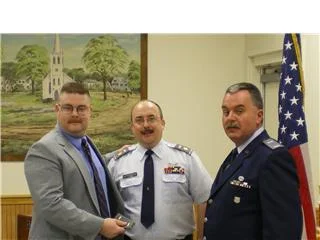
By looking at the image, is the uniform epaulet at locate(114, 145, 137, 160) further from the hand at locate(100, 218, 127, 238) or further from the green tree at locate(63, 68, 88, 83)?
the green tree at locate(63, 68, 88, 83)

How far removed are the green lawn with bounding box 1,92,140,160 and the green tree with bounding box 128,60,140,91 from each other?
0.26ft

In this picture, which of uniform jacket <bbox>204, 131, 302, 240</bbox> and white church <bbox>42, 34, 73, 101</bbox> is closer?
uniform jacket <bbox>204, 131, 302, 240</bbox>

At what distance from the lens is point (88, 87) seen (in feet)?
11.2

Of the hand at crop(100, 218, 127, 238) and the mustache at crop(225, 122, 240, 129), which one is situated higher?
the mustache at crop(225, 122, 240, 129)

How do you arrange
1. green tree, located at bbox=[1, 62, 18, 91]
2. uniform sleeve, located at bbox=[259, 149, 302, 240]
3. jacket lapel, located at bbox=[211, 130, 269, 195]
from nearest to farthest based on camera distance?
uniform sleeve, located at bbox=[259, 149, 302, 240] → jacket lapel, located at bbox=[211, 130, 269, 195] → green tree, located at bbox=[1, 62, 18, 91]

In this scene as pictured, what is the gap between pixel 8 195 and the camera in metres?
3.48

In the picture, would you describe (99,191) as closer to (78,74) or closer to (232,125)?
(232,125)

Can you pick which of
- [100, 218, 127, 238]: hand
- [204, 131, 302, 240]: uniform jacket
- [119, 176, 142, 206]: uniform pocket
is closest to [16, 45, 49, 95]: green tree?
[119, 176, 142, 206]: uniform pocket

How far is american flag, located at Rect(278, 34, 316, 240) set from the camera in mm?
2186

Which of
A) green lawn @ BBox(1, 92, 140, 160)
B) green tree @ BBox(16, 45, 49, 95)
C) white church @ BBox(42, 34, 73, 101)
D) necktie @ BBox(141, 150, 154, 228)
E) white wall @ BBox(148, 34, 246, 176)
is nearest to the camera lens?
necktie @ BBox(141, 150, 154, 228)

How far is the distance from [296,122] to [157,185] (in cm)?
83

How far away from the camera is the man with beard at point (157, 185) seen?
1847 millimetres

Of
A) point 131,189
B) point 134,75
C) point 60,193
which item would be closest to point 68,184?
point 60,193
